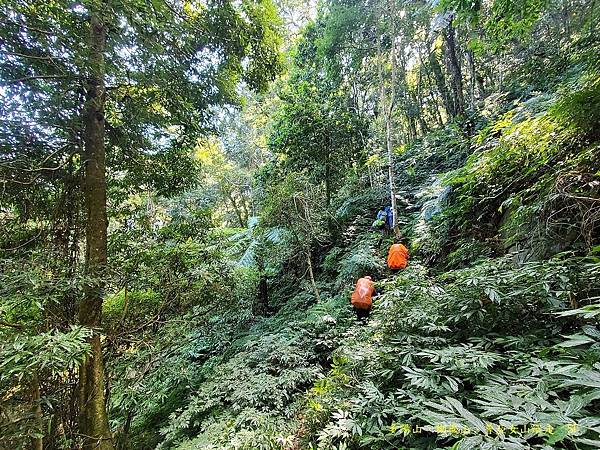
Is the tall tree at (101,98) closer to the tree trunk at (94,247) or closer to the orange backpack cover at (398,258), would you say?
the tree trunk at (94,247)

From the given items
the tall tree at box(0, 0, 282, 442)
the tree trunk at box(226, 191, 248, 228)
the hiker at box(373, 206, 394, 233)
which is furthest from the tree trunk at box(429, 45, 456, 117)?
the tree trunk at box(226, 191, 248, 228)

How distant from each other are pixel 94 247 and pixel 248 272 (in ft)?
12.8

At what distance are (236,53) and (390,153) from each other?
13.0 ft

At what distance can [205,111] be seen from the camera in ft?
15.4

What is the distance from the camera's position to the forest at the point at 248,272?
6.56 ft

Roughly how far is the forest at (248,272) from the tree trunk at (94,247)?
0.02 m

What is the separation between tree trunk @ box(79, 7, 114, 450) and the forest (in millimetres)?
24

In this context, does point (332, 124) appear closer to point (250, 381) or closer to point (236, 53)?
point (236, 53)

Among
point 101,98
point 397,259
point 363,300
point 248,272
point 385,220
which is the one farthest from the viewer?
point 385,220

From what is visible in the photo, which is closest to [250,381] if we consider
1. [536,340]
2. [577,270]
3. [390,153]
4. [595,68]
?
[536,340]

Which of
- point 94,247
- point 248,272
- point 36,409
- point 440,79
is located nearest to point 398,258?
point 248,272

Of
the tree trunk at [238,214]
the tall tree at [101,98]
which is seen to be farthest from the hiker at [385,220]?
the tree trunk at [238,214]

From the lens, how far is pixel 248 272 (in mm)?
7133

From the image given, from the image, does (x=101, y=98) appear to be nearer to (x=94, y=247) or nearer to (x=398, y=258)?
(x=94, y=247)
